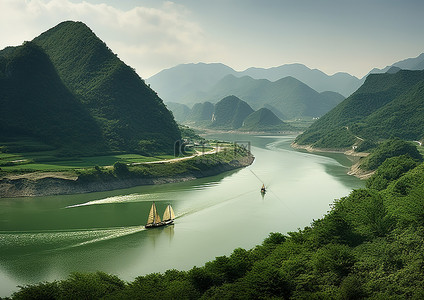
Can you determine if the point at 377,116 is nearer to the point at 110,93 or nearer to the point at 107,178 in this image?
the point at 110,93

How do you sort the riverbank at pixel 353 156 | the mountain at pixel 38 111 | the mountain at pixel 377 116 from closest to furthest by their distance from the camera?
1. the riverbank at pixel 353 156
2. the mountain at pixel 38 111
3. the mountain at pixel 377 116

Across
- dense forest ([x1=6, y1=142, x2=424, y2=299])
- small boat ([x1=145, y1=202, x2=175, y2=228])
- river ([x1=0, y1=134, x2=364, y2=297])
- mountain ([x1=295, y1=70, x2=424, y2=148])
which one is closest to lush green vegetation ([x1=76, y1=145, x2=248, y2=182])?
river ([x1=0, y1=134, x2=364, y2=297])

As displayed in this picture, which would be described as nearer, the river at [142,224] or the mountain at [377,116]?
the river at [142,224]

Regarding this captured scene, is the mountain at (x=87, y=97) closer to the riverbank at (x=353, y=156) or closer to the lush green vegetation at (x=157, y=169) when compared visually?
the lush green vegetation at (x=157, y=169)

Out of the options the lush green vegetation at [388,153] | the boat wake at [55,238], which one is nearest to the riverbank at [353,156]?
the lush green vegetation at [388,153]

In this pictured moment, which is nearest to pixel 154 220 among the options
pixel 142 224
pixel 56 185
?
pixel 142 224

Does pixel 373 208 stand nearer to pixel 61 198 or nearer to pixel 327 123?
pixel 61 198

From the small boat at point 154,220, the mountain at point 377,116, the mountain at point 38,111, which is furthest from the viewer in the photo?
the mountain at point 377,116
